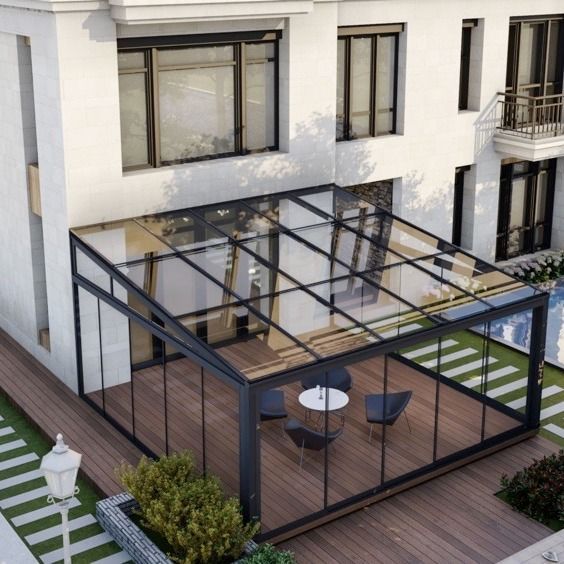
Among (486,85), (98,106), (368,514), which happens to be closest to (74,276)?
(98,106)

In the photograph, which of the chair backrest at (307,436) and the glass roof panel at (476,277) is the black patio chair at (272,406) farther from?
the glass roof panel at (476,277)

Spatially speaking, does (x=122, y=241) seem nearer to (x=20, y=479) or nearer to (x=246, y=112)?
(x=246, y=112)

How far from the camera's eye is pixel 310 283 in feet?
60.4

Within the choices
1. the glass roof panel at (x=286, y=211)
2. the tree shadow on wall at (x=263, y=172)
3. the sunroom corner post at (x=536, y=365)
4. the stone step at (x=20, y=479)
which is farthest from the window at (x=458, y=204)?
the stone step at (x=20, y=479)

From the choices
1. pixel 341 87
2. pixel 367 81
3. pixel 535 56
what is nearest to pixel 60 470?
pixel 341 87

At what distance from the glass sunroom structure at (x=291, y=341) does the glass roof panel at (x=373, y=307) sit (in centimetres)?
4

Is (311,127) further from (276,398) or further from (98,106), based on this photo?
(276,398)

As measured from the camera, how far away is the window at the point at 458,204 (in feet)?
93.2

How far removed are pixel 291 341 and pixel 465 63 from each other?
46.5ft

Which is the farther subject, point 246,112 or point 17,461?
point 246,112

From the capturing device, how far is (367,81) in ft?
82.8

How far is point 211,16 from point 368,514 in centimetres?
1034

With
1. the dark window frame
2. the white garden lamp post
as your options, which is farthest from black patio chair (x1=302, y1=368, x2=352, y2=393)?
the dark window frame

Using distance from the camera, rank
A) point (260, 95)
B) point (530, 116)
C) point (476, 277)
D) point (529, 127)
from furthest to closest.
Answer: point (530, 116), point (529, 127), point (260, 95), point (476, 277)
